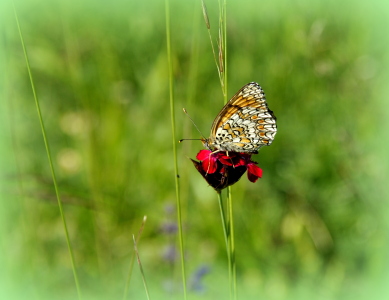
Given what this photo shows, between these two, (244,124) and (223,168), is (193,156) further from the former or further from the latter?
(223,168)

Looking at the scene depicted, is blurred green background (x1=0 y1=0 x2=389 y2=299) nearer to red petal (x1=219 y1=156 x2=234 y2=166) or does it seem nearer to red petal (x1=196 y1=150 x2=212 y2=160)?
red petal (x1=196 y1=150 x2=212 y2=160)

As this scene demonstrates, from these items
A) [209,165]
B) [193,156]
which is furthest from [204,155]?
[193,156]

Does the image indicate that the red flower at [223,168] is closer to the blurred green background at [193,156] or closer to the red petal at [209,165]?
the red petal at [209,165]

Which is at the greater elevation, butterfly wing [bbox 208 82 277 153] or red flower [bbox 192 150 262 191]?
butterfly wing [bbox 208 82 277 153]

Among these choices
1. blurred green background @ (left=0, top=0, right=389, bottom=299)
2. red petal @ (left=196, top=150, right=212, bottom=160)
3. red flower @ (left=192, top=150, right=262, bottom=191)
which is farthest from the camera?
blurred green background @ (left=0, top=0, right=389, bottom=299)

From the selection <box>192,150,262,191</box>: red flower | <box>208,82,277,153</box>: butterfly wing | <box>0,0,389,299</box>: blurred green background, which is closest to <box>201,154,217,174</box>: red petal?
<box>192,150,262,191</box>: red flower

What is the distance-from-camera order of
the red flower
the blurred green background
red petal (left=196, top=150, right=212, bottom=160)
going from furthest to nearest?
the blurred green background < red petal (left=196, top=150, right=212, bottom=160) < the red flower

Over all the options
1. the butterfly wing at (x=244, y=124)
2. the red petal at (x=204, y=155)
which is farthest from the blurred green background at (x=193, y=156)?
the red petal at (x=204, y=155)
